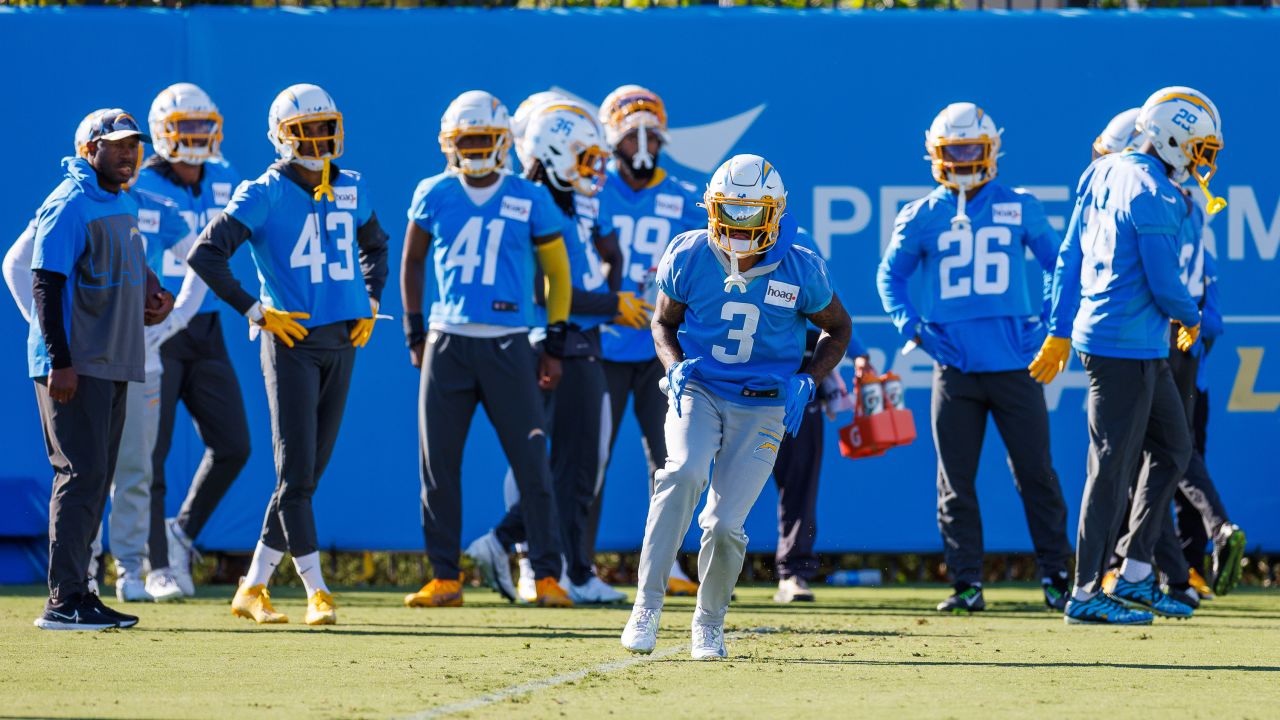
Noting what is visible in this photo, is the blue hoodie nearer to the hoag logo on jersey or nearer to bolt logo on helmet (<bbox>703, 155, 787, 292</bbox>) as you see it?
bolt logo on helmet (<bbox>703, 155, 787, 292</bbox>)

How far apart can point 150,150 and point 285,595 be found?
2706mm

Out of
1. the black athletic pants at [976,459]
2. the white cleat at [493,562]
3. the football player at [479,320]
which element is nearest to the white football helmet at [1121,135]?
the black athletic pants at [976,459]

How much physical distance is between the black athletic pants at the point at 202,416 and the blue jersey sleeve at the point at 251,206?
1672 millimetres

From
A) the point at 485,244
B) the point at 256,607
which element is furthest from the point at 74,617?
the point at 485,244

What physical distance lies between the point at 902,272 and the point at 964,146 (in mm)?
674

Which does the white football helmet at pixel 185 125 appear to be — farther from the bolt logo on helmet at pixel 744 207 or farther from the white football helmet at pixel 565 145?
the bolt logo on helmet at pixel 744 207

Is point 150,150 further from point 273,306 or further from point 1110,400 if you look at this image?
point 1110,400

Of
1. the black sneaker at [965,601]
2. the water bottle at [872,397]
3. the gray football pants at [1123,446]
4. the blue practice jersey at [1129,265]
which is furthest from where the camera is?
the water bottle at [872,397]

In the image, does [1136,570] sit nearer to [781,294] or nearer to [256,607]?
[781,294]

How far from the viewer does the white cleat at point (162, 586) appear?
933 cm

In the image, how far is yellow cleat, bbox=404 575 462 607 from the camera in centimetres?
907

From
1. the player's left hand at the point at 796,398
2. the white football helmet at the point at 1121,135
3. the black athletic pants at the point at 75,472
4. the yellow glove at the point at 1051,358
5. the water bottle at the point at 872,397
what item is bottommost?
the black athletic pants at the point at 75,472

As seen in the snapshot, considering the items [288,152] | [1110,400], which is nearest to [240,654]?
[288,152]

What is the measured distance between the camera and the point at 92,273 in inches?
299
